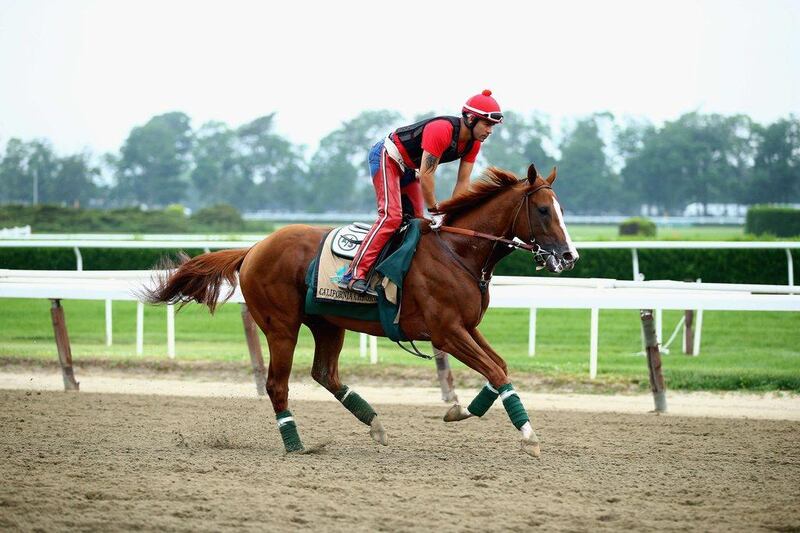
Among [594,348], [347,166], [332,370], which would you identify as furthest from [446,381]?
[347,166]

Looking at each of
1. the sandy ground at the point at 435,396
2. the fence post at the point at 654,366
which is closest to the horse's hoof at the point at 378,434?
the sandy ground at the point at 435,396

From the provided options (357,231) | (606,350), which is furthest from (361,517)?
(606,350)

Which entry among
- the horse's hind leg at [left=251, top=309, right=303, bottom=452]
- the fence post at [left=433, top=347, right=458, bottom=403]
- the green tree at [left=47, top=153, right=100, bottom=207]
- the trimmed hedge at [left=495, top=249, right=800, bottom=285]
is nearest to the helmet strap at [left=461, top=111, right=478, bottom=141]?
the horse's hind leg at [left=251, top=309, right=303, bottom=452]

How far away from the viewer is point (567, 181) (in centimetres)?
4909

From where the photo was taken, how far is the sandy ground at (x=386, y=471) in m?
4.50

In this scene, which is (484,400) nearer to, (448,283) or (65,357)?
(448,283)

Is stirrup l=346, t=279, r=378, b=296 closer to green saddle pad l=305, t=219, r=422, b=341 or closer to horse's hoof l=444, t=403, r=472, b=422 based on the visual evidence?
green saddle pad l=305, t=219, r=422, b=341

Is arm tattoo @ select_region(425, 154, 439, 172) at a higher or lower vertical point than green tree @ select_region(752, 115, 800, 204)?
lower

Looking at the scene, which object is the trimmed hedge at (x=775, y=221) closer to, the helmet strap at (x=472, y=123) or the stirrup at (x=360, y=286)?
the helmet strap at (x=472, y=123)

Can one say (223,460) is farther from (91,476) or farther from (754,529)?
(754,529)

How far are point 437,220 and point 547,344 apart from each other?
6.23 meters

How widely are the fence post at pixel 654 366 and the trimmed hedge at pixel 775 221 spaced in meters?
20.8

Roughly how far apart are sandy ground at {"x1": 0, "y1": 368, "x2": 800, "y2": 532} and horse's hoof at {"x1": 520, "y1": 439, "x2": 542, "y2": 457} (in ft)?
0.21

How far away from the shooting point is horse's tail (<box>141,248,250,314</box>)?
23.3ft
